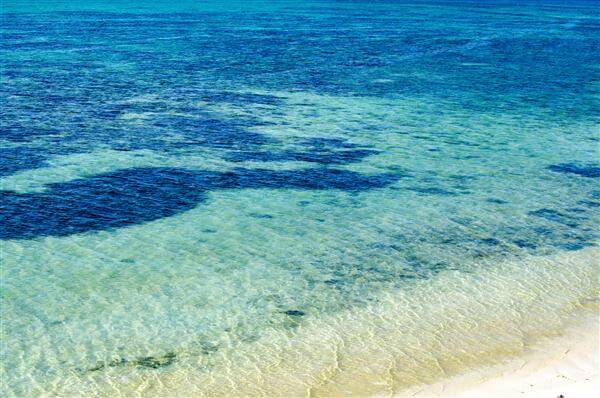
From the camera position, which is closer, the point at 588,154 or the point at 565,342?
the point at 565,342

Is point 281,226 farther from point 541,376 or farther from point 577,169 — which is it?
point 577,169

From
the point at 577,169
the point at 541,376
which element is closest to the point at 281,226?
the point at 541,376

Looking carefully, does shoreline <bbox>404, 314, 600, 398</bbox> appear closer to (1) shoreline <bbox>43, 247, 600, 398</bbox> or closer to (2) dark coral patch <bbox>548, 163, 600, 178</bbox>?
(1) shoreline <bbox>43, 247, 600, 398</bbox>

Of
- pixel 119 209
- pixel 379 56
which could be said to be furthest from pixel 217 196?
pixel 379 56

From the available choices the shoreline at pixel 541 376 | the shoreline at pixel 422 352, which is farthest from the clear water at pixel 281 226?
the shoreline at pixel 541 376

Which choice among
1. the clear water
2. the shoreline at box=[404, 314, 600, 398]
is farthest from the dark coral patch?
the shoreline at box=[404, 314, 600, 398]

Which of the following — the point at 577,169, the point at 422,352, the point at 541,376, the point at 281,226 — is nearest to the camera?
the point at 541,376

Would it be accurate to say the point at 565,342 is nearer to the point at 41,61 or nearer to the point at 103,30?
the point at 41,61
